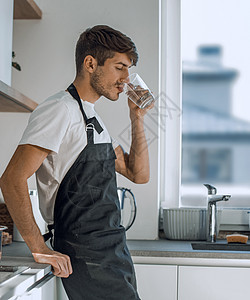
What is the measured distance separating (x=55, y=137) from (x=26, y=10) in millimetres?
1292

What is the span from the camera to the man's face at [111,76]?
1577 mm

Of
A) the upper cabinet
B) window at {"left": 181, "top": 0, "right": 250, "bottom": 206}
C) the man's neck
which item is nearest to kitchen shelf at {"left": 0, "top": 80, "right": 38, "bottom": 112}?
the upper cabinet

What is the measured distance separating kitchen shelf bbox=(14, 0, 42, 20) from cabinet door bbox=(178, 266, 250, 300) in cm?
141

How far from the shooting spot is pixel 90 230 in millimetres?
1479

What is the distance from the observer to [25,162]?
1327 mm

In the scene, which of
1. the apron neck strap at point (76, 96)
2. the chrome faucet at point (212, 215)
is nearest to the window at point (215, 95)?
the chrome faucet at point (212, 215)

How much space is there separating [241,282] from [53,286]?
76 centimetres

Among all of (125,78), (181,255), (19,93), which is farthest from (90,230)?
(19,93)

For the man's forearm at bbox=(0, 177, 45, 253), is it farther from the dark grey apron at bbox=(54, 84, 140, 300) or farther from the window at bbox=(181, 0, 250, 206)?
the window at bbox=(181, 0, 250, 206)

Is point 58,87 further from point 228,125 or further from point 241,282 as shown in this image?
point 241,282

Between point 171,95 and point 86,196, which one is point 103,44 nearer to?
point 86,196

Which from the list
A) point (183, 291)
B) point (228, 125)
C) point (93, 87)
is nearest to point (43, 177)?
point (93, 87)

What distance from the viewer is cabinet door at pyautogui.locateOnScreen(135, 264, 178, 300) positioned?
6.68ft

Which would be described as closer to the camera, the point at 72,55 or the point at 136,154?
the point at 136,154
